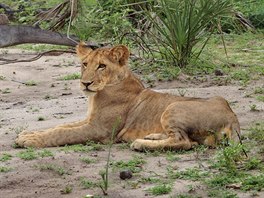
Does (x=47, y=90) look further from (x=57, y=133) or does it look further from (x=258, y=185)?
(x=258, y=185)

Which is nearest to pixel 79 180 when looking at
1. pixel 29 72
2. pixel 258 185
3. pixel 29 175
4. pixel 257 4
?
pixel 29 175

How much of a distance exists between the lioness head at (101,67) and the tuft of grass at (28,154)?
0.69 meters

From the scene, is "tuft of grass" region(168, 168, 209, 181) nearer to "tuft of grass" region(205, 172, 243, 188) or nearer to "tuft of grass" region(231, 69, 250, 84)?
"tuft of grass" region(205, 172, 243, 188)

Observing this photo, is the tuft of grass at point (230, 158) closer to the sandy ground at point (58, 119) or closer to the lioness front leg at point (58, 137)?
the sandy ground at point (58, 119)

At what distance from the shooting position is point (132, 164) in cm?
525

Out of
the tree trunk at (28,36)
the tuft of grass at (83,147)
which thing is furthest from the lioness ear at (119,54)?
the tree trunk at (28,36)

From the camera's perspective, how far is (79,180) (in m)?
4.94

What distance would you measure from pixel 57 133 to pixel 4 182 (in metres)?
1.05

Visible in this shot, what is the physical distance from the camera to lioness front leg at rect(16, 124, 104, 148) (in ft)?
19.2

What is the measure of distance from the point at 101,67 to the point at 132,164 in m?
1.09

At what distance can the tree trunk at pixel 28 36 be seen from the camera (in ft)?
34.5

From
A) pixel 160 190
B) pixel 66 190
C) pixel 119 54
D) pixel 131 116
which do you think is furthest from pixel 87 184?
pixel 119 54

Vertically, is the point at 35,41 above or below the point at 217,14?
below

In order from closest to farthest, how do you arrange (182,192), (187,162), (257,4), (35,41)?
(182,192)
(187,162)
(35,41)
(257,4)
